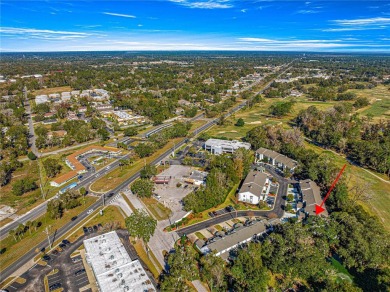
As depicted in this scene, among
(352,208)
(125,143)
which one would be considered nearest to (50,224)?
(125,143)

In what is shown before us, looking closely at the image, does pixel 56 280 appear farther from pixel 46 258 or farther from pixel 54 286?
pixel 46 258

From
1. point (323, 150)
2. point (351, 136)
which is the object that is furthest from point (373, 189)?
point (351, 136)

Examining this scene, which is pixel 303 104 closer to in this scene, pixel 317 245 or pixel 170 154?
pixel 170 154

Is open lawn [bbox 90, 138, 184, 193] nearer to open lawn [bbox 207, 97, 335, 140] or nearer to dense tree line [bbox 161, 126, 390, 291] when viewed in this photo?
dense tree line [bbox 161, 126, 390, 291]

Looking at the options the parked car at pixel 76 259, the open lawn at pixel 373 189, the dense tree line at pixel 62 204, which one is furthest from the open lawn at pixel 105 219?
the open lawn at pixel 373 189

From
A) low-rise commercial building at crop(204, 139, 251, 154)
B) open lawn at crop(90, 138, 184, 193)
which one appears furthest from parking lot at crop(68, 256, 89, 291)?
low-rise commercial building at crop(204, 139, 251, 154)

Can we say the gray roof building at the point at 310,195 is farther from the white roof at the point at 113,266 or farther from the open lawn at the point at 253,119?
the open lawn at the point at 253,119
